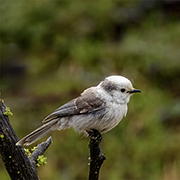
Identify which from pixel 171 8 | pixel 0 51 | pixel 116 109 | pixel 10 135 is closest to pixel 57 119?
pixel 116 109

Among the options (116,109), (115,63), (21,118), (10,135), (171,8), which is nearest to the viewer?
(10,135)

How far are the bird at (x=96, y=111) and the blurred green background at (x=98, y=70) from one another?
289 centimetres

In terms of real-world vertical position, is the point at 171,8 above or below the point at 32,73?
above

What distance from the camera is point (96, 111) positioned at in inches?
134

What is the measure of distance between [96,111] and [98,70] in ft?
15.2

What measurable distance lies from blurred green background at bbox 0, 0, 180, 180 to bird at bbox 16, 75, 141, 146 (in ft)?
9.49

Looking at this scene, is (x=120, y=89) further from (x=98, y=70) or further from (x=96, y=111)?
(x=98, y=70)

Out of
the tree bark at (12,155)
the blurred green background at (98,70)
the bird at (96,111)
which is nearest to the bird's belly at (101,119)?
the bird at (96,111)

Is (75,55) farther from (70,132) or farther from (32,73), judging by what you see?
(70,132)

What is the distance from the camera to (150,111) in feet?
23.1

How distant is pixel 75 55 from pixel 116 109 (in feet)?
17.0

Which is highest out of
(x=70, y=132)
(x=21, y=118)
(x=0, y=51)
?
(x=0, y=51)

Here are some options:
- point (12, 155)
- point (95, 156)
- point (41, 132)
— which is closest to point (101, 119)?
point (95, 156)

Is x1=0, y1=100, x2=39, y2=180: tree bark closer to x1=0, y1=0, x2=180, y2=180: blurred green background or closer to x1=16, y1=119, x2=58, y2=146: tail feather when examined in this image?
x1=16, y1=119, x2=58, y2=146: tail feather
